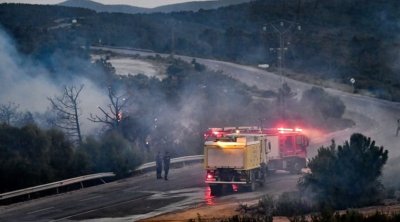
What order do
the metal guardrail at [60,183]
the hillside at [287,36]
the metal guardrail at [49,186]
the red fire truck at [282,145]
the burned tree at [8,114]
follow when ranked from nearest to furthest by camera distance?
1. the metal guardrail at [49,186]
2. the metal guardrail at [60,183]
3. the red fire truck at [282,145]
4. the burned tree at [8,114]
5. the hillside at [287,36]

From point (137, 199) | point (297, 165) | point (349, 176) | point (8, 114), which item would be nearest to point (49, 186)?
point (137, 199)

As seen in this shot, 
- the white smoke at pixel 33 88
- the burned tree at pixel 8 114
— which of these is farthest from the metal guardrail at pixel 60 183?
the white smoke at pixel 33 88

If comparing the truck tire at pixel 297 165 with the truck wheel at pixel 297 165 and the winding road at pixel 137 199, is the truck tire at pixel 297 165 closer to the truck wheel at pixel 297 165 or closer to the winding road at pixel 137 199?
the truck wheel at pixel 297 165

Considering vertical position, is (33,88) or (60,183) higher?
(33,88)

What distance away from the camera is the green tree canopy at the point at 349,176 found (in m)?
25.2

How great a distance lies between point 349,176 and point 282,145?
10213 mm

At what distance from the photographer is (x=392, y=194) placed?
88.0 ft

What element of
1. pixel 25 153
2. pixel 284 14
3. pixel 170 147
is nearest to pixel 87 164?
pixel 25 153

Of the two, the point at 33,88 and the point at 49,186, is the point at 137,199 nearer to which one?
the point at 49,186

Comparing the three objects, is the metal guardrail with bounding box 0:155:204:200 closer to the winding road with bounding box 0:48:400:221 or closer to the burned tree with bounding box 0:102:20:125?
the winding road with bounding box 0:48:400:221

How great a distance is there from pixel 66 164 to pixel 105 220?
12860 millimetres

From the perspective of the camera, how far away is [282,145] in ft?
119

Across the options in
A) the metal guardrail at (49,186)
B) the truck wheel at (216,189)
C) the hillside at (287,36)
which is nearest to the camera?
the truck wheel at (216,189)

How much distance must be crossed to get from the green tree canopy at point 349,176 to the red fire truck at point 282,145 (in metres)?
7.34
